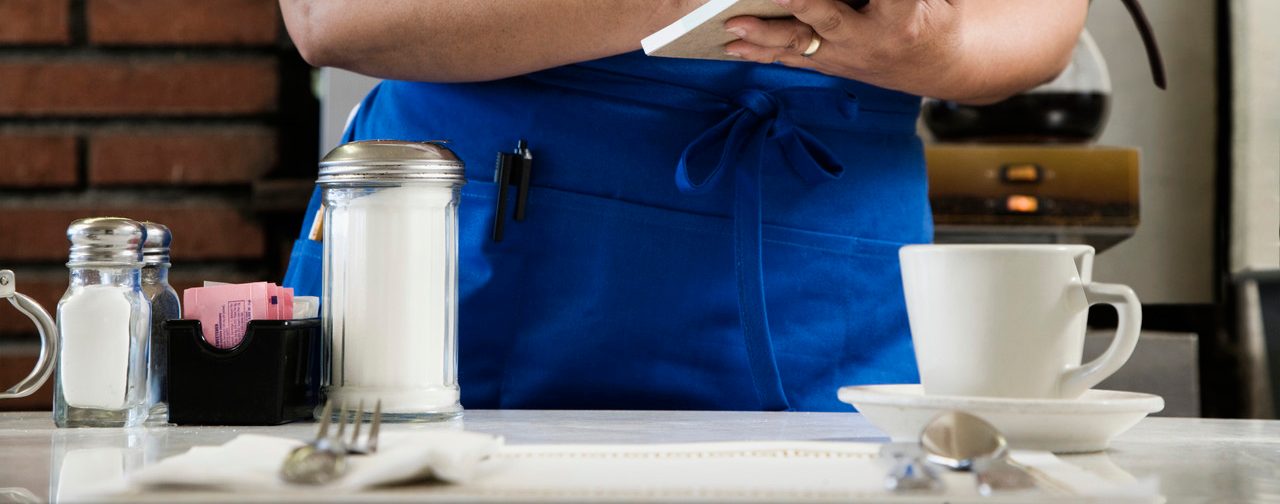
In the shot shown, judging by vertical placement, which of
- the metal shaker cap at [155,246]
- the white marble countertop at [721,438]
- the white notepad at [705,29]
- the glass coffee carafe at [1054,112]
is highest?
the glass coffee carafe at [1054,112]

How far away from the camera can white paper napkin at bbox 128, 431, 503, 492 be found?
1.23 ft

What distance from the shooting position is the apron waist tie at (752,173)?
0.82m

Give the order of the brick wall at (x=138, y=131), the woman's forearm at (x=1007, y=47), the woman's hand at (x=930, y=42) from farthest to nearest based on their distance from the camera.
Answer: the brick wall at (x=138, y=131) → the woman's forearm at (x=1007, y=47) → the woman's hand at (x=930, y=42)

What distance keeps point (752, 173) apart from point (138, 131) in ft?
3.16

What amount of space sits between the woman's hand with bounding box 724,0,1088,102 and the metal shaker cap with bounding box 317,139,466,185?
179 mm

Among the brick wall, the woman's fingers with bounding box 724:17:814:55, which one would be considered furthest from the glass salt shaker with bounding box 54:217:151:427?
the brick wall

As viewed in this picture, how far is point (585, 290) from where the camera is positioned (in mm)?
837

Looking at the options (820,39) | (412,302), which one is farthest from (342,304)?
(820,39)

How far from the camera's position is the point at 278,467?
40 centimetres

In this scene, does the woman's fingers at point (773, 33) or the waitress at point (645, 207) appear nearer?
the woman's fingers at point (773, 33)

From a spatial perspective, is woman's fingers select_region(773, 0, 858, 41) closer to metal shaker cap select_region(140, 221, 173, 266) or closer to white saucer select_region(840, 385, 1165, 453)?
white saucer select_region(840, 385, 1165, 453)

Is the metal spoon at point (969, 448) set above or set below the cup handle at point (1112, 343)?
below

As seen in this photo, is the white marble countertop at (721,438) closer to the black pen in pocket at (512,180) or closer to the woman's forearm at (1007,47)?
the black pen in pocket at (512,180)

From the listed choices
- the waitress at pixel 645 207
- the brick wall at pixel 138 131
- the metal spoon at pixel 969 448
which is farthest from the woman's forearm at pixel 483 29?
the brick wall at pixel 138 131
